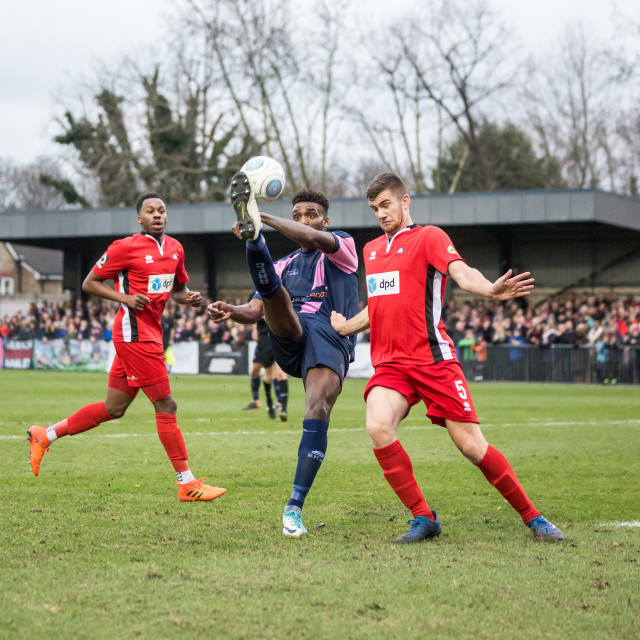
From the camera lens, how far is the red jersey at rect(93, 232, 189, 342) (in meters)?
7.16

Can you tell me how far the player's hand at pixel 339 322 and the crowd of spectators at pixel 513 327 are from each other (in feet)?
46.7

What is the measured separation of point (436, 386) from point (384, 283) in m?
0.72

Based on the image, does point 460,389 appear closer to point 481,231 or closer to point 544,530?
point 544,530

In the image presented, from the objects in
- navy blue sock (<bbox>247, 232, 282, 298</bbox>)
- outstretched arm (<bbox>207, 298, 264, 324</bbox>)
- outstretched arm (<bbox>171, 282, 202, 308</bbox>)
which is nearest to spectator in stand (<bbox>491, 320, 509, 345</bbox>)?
outstretched arm (<bbox>171, 282, 202, 308</bbox>)

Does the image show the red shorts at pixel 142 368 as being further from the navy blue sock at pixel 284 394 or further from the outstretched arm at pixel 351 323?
the navy blue sock at pixel 284 394

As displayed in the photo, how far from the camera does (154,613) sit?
3.67 meters

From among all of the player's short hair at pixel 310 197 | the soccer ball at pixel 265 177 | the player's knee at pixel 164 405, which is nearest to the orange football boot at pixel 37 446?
the player's knee at pixel 164 405

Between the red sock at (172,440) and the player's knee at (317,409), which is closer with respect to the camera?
the player's knee at (317,409)

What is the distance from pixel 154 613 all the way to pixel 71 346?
94.7 ft

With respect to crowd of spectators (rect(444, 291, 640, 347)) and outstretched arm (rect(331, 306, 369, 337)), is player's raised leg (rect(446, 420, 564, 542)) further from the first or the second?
crowd of spectators (rect(444, 291, 640, 347))

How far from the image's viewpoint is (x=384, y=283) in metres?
5.53

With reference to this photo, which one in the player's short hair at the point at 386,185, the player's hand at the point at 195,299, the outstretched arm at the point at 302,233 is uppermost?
the player's short hair at the point at 386,185

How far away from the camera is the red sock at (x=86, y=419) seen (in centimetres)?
742

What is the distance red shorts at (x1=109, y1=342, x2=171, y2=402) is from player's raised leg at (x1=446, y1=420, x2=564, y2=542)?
2.70 meters
